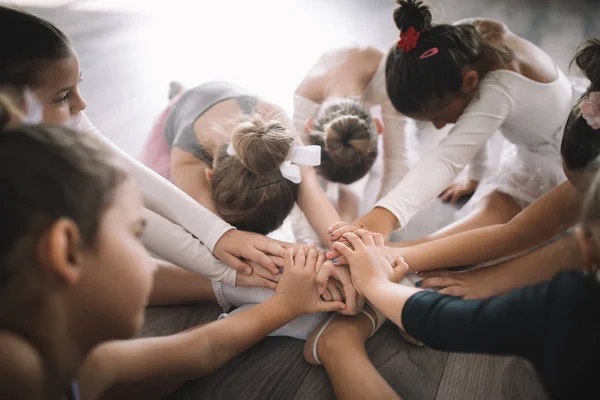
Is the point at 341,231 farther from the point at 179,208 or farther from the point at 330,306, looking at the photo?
the point at 179,208

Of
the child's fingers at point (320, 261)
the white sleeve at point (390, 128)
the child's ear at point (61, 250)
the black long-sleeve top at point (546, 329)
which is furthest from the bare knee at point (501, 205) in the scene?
the child's ear at point (61, 250)

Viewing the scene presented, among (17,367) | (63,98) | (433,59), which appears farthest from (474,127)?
(17,367)

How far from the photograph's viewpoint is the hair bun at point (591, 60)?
0.81m

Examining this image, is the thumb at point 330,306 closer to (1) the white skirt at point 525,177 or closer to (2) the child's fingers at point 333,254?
(2) the child's fingers at point 333,254

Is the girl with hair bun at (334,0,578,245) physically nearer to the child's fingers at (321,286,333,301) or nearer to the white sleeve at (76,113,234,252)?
the child's fingers at (321,286,333,301)

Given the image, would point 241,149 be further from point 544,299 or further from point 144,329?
point 544,299

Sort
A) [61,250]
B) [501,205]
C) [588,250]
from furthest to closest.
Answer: [501,205] → [588,250] → [61,250]

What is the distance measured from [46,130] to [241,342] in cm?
47

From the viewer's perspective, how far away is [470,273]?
93 centimetres

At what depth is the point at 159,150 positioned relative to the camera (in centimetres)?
119

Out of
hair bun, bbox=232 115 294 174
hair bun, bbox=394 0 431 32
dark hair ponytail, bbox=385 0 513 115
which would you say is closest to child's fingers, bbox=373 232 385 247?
hair bun, bbox=232 115 294 174

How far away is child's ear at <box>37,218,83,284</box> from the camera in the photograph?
46 centimetres

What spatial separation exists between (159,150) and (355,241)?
1.94 ft

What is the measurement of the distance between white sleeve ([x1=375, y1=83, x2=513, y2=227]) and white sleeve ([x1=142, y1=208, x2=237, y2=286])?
354 mm
